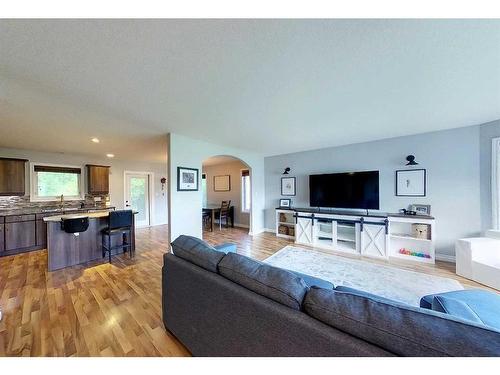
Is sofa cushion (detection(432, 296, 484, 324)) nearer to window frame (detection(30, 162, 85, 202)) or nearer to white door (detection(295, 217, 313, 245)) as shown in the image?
white door (detection(295, 217, 313, 245))

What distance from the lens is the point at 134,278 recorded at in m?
2.71

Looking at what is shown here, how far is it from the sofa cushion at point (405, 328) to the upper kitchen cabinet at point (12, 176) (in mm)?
6299

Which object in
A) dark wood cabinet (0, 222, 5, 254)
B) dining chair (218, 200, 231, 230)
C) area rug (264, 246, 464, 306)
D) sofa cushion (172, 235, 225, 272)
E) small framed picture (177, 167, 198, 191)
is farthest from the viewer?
dining chair (218, 200, 231, 230)

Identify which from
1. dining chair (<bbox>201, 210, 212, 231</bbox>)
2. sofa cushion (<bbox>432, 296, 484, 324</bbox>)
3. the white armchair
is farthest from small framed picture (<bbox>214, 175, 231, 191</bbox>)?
sofa cushion (<bbox>432, 296, 484, 324</bbox>)

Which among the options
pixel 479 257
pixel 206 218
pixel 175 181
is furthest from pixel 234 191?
pixel 479 257

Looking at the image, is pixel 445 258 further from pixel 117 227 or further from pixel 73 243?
pixel 73 243

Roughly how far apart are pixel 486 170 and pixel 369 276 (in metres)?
2.56

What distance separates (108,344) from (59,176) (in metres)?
5.27

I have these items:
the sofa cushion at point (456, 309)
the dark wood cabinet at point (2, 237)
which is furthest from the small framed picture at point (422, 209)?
the dark wood cabinet at point (2, 237)

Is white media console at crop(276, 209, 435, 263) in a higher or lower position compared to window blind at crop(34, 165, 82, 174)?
lower

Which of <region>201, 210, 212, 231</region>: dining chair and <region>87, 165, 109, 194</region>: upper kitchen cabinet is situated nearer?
<region>87, 165, 109, 194</region>: upper kitchen cabinet

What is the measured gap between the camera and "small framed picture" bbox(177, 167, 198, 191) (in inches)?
134

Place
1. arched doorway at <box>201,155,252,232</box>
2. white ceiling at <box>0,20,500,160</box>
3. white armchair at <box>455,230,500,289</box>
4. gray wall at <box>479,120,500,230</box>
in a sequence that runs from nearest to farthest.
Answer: white ceiling at <box>0,20,500,160</box>, white armchair at <box>455,230,500,289</box>, gray wall at <box>479,120,500,230</box>, arched doorway at <box>201,155,252,232</box>

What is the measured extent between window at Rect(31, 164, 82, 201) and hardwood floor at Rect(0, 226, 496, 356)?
1.63 meters
